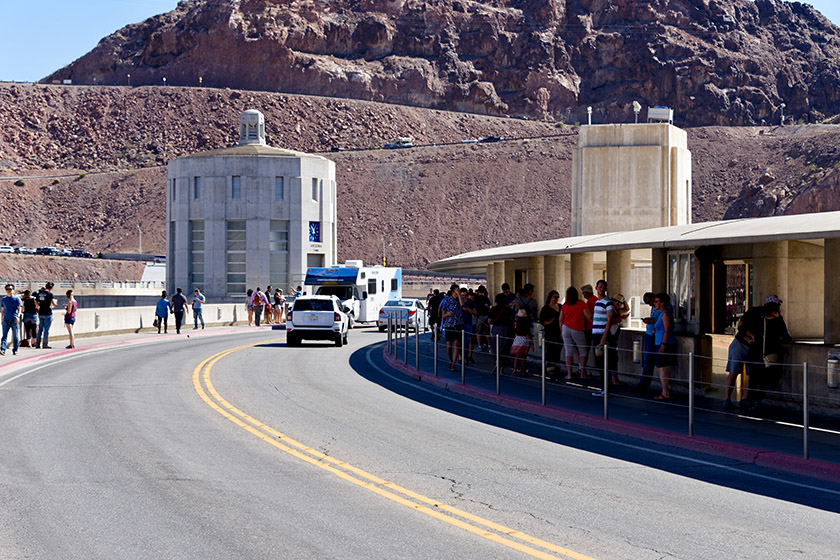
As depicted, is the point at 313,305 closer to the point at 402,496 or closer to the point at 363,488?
the point at 363,488

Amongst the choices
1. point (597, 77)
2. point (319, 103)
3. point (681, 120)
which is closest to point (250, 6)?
point (319, 103)

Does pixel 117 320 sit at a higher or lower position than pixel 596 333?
lower

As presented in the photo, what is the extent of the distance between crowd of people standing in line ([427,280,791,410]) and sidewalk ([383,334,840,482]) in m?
0.36

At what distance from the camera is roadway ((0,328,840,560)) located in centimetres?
826

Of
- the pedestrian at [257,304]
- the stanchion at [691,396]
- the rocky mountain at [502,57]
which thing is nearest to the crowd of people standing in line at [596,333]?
the stanchion at [691,396]

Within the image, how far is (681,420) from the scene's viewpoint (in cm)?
1503

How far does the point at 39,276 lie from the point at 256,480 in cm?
10310

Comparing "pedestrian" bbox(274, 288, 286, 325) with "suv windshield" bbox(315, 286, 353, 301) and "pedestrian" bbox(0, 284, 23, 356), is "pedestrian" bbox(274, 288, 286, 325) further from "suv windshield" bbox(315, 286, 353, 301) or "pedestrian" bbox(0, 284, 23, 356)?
"pedestrian" bbox(0, 284, 23, 356)

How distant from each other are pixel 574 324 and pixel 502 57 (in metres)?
166

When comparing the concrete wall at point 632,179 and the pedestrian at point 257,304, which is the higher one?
the concrete wall at point 632,179

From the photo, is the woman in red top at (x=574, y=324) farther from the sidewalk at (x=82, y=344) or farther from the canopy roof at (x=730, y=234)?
the sidewalk at (x=82, y=344)

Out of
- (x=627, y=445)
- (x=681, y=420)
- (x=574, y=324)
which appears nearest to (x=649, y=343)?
(x=574, y=324)

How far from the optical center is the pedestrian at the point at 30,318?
29.1m

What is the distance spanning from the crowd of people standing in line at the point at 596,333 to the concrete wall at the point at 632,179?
59.3ft
